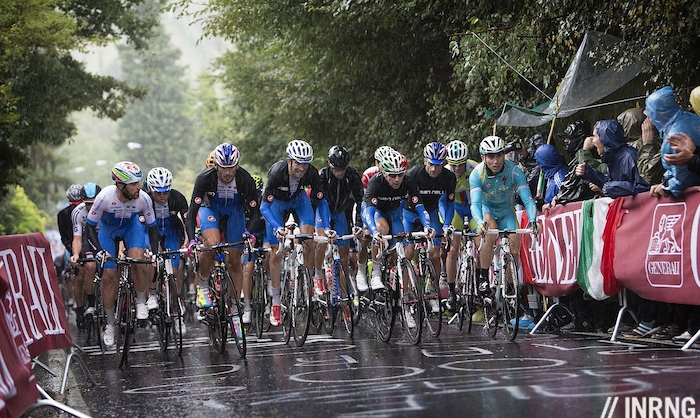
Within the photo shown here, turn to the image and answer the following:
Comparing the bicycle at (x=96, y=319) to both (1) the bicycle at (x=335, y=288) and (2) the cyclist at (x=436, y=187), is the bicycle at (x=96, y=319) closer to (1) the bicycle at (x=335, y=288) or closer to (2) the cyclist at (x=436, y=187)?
(1) the bicycle at (x=335, y=288)

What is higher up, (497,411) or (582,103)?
(582,103)

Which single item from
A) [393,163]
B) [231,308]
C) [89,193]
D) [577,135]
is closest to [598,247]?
[577,135]

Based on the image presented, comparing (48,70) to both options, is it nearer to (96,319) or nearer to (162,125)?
(96,319)

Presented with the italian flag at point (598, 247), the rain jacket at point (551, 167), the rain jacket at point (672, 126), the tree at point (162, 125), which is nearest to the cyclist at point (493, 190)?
the rain jacket at point (551, 167)

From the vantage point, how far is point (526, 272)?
13.4 meters

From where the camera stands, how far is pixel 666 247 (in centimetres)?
963

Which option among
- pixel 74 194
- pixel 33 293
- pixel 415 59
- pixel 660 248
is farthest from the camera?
pixel 415 59

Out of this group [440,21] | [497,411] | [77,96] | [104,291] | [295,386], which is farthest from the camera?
[77,96]

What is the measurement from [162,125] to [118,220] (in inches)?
4863

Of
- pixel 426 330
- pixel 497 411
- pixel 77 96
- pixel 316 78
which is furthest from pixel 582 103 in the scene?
pixel 77 96

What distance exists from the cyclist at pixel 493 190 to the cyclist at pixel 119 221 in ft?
13.0

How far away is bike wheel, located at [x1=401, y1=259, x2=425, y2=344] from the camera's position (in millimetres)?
11086

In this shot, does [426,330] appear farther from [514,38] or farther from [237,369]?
[514,38]

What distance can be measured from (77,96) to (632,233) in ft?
84.1
